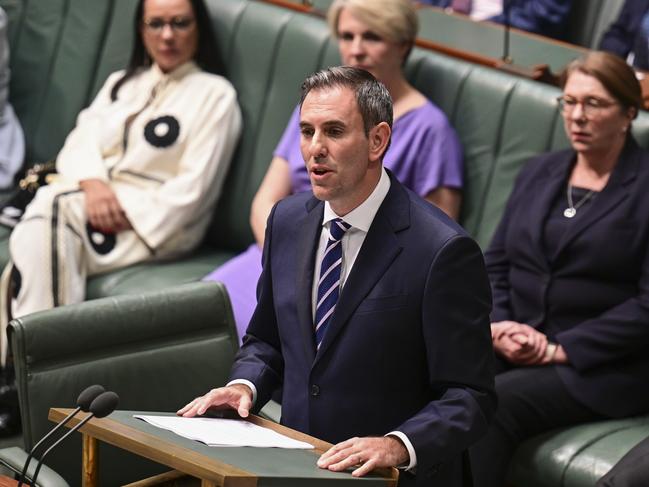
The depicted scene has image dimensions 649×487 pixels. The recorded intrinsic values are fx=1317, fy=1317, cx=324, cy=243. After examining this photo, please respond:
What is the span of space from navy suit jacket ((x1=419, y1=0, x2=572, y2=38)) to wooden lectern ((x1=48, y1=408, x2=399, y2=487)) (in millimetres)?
2751

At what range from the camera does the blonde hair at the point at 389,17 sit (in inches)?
155

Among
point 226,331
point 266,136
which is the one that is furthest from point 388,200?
point 266,136

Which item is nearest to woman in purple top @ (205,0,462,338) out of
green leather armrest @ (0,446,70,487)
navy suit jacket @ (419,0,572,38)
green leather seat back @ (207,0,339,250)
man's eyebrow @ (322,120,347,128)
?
green leather seat back @ (207,0,339,250)

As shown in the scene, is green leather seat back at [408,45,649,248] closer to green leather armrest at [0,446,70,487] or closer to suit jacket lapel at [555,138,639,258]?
suit jacket lapel at [555,138,639,258]

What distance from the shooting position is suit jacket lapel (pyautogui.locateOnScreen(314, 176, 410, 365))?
2320 mm

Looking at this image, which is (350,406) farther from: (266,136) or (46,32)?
(46,32)

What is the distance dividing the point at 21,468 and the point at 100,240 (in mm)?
1867

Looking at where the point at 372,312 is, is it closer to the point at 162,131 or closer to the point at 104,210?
the point at 104,210

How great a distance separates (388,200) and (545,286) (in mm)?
1131

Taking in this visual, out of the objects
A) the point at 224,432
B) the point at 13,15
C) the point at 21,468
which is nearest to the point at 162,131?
the point at 13,15

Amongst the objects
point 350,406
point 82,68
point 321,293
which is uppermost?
point 321,293

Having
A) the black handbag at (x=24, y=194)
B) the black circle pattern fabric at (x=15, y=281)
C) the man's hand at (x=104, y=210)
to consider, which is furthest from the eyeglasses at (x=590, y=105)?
the black handbag at (x=24, y=194)

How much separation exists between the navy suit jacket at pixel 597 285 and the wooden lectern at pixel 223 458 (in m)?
1.23

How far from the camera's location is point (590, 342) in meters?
3.25
